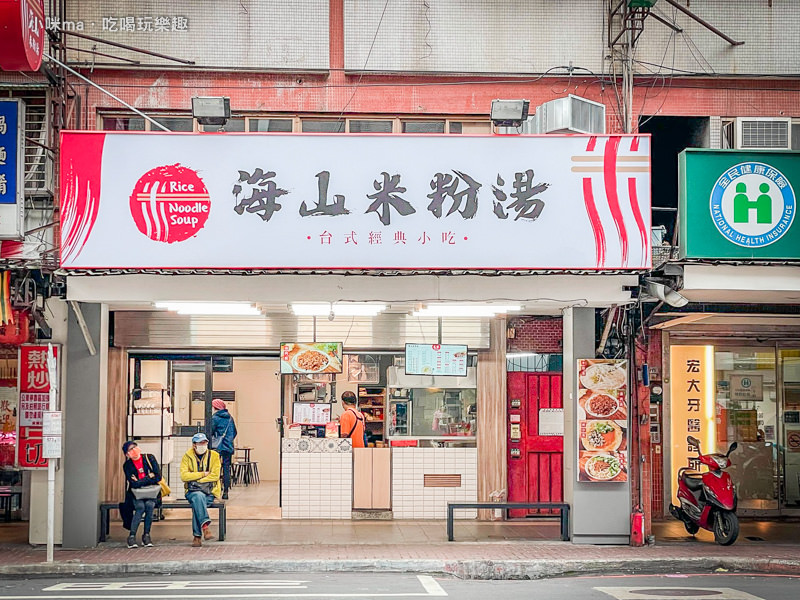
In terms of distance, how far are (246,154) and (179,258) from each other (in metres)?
1.64

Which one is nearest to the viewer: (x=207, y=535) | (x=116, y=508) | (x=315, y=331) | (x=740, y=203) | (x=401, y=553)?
(x=740, y=203)

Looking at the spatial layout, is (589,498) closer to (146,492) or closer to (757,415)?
(757,415)

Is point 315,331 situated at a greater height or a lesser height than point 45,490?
greater

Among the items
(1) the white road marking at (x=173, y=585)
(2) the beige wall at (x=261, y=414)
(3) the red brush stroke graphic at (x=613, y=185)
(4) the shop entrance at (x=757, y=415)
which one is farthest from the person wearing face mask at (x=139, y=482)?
→ (4) the shop entrance at (x=757, y=415)

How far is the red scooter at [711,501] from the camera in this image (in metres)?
14.8

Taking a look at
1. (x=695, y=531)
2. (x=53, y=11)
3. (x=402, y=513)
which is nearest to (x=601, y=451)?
(x=695, y=531)

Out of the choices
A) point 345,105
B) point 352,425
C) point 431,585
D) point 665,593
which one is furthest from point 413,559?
point 345,105

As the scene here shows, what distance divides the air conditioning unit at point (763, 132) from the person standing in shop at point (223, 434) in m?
9.77

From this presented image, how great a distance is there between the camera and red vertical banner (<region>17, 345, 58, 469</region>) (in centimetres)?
1447

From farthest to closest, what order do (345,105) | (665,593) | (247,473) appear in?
(247,473) → (345,105) → (665,593)

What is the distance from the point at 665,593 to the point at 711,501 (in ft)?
11.6

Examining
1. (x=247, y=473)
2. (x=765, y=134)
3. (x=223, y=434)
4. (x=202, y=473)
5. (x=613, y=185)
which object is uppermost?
(x=765, y=134)

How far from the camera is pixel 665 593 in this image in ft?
38.7

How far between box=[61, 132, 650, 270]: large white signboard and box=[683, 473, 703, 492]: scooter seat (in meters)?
4.16
